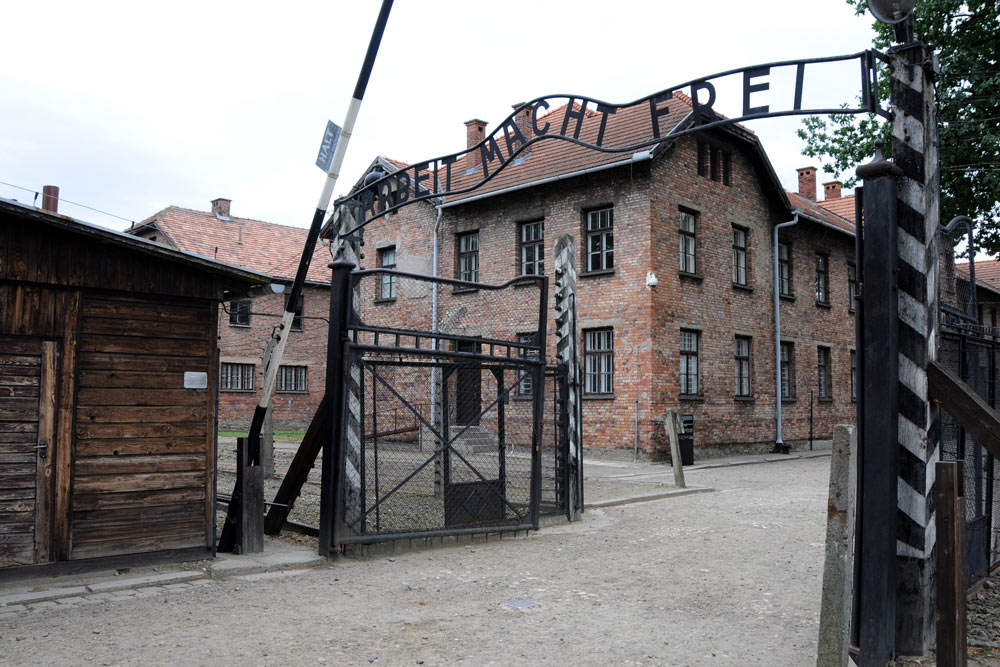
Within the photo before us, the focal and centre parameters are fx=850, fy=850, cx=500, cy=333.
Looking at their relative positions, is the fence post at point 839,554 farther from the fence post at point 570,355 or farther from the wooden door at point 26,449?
the fence post at point 570,355

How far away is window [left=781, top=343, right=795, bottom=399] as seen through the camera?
24.8 meters

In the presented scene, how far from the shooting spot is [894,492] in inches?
198

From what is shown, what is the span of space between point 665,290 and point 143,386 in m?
14.6

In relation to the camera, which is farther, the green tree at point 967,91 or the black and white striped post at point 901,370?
the green tree at point 967,91

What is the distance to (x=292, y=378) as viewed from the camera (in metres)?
35.0

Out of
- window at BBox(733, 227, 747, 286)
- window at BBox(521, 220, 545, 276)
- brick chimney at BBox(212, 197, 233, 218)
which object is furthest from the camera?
brick chimney at BBox(212, 197, 233, 218)

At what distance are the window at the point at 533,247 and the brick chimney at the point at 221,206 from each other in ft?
72.9

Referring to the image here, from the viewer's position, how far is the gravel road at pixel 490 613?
5.25 m

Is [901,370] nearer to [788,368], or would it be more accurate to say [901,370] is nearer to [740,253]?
[740,253]

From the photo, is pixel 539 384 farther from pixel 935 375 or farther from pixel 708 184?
pixel 708 184

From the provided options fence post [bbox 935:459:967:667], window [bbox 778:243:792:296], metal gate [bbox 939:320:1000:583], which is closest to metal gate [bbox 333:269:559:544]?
metal gate [bbox 939:320:1000:583]

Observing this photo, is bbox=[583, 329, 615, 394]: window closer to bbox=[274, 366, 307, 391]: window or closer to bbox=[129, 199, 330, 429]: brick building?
bbox=[129, 199, 330, 429]: brick building

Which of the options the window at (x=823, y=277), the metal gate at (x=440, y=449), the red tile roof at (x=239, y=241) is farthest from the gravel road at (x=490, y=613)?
the red tile roof at (x=239, y=241)

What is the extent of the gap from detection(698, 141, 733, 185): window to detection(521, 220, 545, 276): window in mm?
4412
